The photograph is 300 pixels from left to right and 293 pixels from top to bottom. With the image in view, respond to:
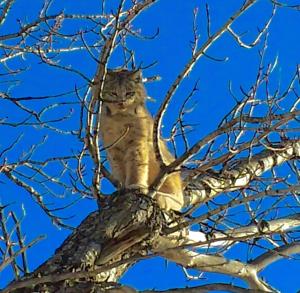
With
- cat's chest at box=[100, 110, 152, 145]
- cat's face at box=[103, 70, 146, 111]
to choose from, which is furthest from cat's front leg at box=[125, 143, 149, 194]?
cat's face at box=[103, 70, 146, 111]

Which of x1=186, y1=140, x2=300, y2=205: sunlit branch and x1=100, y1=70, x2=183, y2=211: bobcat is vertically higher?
x1=100, y1=70, x2=183, y2=211: bobcat

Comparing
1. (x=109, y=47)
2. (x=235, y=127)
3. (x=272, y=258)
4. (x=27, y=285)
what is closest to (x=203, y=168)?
(x=235, y=127)

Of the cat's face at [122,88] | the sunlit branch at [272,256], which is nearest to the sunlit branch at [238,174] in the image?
the sunlit branch at [272,256]

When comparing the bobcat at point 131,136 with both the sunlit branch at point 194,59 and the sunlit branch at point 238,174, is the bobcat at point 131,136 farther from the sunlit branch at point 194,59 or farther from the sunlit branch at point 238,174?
the sunlit branch at point 194,59

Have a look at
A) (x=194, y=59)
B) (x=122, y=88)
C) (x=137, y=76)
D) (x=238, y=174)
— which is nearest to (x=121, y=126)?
(x=122, y=88)

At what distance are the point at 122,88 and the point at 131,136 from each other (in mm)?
472

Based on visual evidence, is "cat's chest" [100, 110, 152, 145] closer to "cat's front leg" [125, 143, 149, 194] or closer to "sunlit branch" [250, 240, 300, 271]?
"cat's front leg" [125, 143, 149, 194]

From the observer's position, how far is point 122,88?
547 centimetres

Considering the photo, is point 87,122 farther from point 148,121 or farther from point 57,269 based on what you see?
point 148,121

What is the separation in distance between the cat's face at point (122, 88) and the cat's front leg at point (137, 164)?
19.4 inches

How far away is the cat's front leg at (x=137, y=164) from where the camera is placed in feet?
16.1

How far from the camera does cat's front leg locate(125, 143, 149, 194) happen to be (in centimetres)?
491

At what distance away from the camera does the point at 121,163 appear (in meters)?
5.21

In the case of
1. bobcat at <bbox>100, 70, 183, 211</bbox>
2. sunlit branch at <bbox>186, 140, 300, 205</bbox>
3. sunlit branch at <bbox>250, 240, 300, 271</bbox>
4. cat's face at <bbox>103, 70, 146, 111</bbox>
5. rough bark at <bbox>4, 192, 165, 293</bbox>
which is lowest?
rough bark at <bbox>4, 192, 165, 293</bbox>
